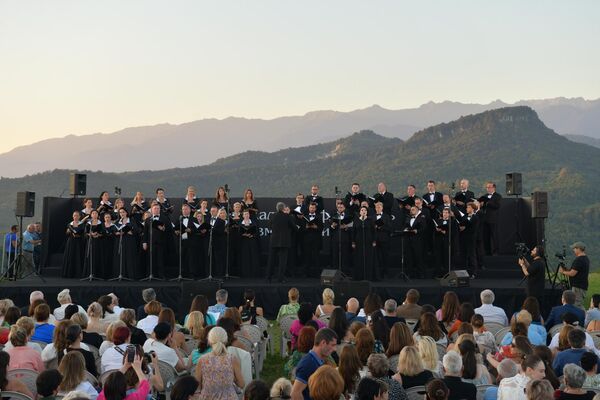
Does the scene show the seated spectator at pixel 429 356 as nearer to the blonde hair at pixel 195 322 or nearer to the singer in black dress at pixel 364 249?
the blonde hair at pixel 195 322

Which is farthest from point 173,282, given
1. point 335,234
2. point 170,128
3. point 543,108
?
point 543,108

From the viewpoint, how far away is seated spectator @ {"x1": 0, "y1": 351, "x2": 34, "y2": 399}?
5.71m

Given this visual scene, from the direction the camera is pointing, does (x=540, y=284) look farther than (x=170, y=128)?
No

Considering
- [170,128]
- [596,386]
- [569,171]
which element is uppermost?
[170,128]

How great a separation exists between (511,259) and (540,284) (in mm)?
4026

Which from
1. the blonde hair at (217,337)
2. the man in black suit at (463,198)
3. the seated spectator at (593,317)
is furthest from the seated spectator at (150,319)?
the man in black suit at (463,198)

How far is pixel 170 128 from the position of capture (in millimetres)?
98938

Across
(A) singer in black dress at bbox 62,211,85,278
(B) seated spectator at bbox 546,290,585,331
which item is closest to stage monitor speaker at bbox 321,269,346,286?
(B) seated spectator at bbox 546,290,585,331

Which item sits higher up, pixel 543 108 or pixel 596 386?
pixel 543 108

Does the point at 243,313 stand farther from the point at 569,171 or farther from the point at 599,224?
the point at 569,171

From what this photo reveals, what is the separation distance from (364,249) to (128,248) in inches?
202

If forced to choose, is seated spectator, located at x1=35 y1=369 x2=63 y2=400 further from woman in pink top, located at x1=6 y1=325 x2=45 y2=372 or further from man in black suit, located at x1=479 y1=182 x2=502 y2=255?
man in black suit, located at x1=479 y1=182 x2=502 y2=255

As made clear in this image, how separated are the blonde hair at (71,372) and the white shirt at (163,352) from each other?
1176 millimetres

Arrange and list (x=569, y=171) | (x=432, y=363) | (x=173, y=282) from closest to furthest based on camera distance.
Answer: (x=432, y=363), (x=173, y=282), (x=569, y=171)
